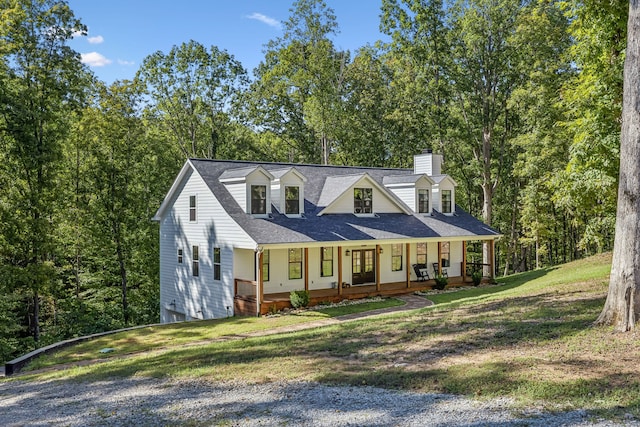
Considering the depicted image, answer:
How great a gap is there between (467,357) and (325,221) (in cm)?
1341

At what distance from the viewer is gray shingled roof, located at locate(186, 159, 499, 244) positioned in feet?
64.7

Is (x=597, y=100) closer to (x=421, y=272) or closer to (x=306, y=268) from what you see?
(x=421, y=272)

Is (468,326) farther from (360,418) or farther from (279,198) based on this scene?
(279,198)

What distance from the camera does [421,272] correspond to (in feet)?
80.4

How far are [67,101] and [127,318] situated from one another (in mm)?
11083

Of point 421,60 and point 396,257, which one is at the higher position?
point 421,60

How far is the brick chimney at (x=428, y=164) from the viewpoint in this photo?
27.5 meters

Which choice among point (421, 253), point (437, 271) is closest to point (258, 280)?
point (421, 253)

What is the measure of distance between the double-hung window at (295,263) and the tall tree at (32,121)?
10.3 meters

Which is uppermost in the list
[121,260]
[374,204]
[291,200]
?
[291,200]

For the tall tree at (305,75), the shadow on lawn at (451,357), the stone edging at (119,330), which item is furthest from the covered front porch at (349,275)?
the tall tree at (305,75)

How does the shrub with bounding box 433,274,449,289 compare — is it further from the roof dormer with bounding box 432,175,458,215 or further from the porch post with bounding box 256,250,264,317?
the porch post with bounding box 256,250,264,317

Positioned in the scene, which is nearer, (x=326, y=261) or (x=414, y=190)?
(x=326, y=261)

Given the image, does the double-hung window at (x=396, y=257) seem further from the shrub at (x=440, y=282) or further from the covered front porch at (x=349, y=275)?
the shrub at (x=440, y=282)
